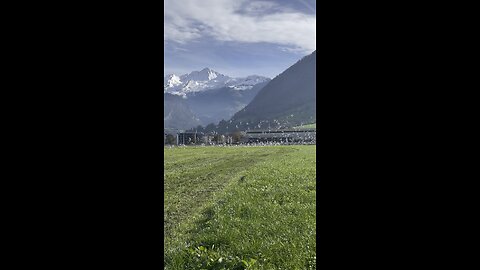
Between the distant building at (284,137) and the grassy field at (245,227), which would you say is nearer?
the grassy field at (245,227)

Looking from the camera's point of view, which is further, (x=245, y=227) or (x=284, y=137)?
(x=284, y=137)

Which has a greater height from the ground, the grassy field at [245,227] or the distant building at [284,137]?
the distant building at [284,137]

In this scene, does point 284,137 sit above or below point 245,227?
above

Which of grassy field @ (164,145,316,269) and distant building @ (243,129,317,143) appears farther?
distant building @ (243,129,317,143)

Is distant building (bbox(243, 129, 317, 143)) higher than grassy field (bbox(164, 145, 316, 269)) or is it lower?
higher
